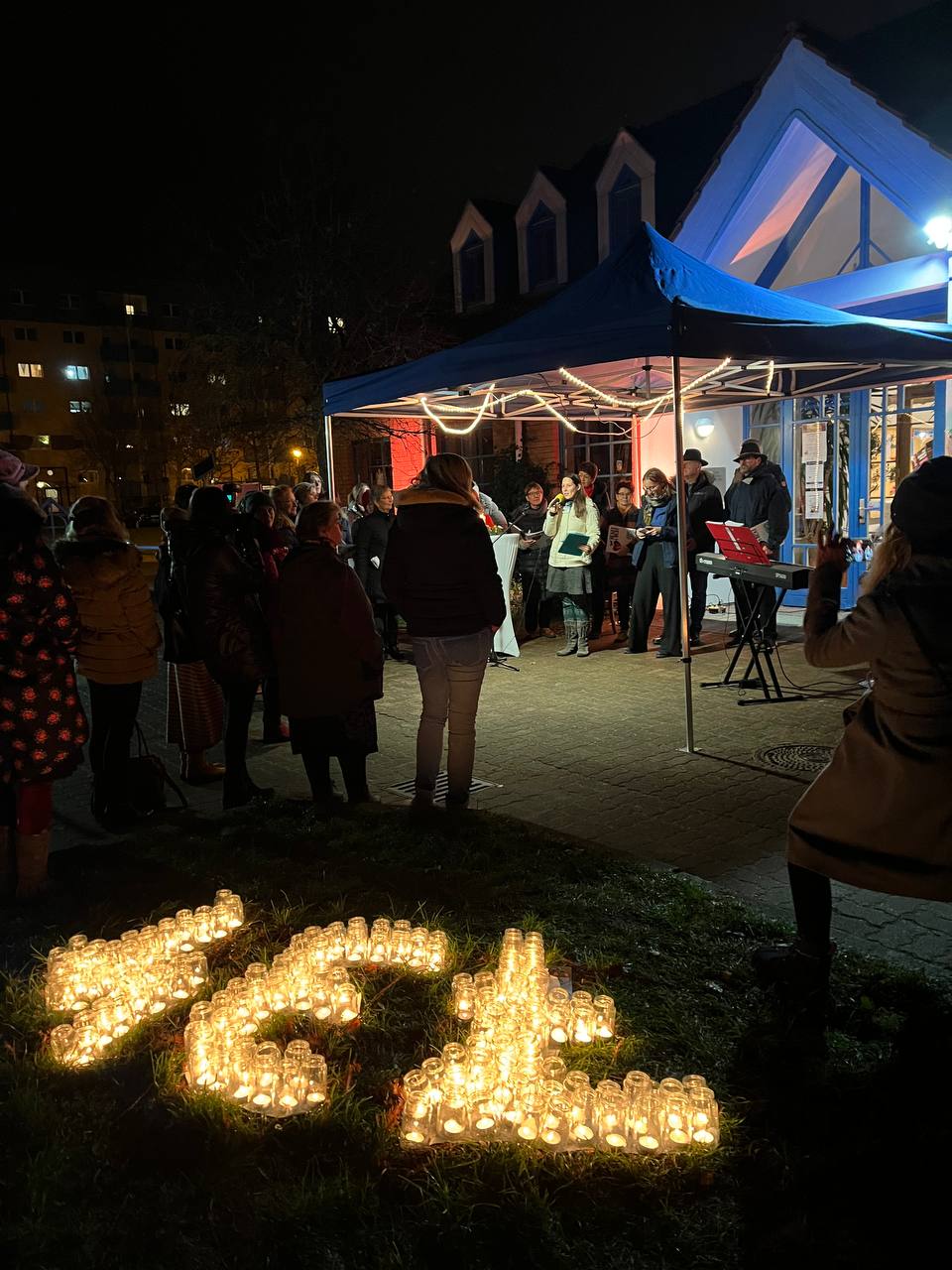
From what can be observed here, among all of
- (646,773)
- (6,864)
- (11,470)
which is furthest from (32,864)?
(646,773)

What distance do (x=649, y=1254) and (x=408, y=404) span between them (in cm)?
930

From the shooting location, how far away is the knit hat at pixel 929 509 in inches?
114

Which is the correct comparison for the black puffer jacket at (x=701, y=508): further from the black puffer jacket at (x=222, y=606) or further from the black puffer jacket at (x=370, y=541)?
the black puffer jacket at (x=222, y=606)

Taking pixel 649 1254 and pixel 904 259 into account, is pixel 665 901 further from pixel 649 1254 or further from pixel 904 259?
pixel 904 259

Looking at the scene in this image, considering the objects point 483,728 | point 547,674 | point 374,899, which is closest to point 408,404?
point 547,674

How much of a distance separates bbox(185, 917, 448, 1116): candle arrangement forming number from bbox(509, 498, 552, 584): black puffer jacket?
8016 millimetres

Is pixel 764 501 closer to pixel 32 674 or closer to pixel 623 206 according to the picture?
pixel 32 674

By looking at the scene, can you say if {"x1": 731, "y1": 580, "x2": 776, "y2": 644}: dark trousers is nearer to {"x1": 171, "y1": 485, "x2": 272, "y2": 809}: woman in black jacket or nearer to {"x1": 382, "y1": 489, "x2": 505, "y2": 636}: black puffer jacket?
{"x1": 382, "y1": 489, "x2": 505, "y2": 636}: black puffer jacket

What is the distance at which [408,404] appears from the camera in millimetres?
10648

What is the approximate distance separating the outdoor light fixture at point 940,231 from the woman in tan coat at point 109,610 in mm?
9276

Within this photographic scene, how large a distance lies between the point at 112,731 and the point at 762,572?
5.11 metres

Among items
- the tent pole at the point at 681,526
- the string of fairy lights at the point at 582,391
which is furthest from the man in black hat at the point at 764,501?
the tent pole at the point at 681,526

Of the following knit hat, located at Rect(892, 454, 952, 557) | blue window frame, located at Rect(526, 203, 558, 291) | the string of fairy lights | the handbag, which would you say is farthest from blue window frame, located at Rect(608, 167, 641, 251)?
knit hat, located at Rect(892, 454, 952, 557)

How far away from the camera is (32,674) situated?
4402 mm
